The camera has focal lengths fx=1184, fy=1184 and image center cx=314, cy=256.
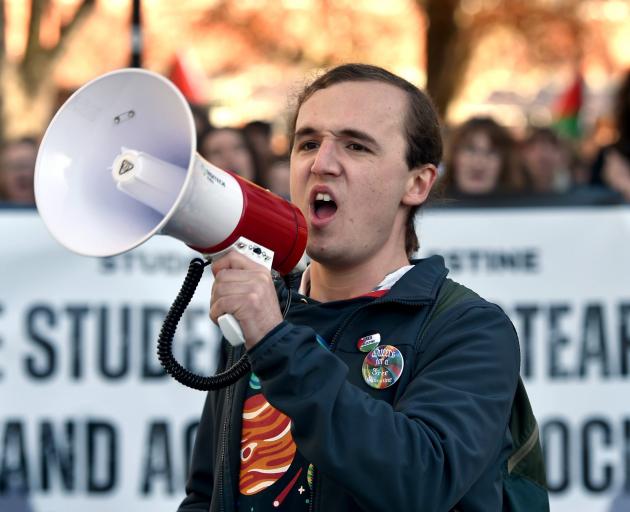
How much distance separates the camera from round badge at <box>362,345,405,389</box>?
7.32ft

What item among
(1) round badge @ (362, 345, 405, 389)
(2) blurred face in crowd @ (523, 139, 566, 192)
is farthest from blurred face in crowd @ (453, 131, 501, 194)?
(1) round badge @ (362, 345, 405, 389)

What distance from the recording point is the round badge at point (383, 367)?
223 cm

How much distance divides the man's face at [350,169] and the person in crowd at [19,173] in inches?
144

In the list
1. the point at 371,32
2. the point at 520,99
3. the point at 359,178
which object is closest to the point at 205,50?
the point at 371,32

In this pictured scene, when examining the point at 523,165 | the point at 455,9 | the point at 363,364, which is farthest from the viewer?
the point at 455,9

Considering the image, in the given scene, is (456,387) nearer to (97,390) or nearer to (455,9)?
(97,390)

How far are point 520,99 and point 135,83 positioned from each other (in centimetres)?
1841

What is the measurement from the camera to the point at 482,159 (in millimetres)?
6047

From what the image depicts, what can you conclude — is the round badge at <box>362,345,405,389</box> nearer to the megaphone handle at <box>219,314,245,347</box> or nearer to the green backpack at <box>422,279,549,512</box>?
the green backpack at <box>422,279,549,512</box>

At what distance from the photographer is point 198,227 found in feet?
6.78

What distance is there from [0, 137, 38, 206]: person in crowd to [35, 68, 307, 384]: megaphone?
12.1 feet

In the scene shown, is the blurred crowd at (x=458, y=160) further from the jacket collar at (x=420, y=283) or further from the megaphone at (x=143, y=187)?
the megaphone at (x=143, y=187)

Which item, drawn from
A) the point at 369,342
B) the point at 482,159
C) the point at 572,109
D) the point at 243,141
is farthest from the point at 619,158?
the point at 572,109

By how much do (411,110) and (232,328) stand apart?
704mm
